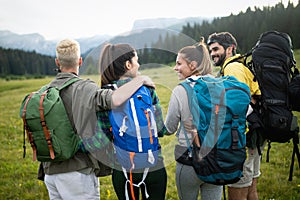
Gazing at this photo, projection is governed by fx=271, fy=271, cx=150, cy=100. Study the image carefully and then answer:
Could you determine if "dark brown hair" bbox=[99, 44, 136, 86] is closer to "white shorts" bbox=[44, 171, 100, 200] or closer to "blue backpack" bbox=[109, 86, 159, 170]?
"blue backpack" bbox=[109, 86, 159, 170]

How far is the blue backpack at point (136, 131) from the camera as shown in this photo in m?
2.71

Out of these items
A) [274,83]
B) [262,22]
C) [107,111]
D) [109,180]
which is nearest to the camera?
[107,111]

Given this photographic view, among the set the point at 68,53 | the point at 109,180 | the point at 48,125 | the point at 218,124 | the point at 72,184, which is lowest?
the point at 109,180

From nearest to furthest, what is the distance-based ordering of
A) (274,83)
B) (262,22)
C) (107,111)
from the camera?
(107,111) < (274,83) < (262,22)

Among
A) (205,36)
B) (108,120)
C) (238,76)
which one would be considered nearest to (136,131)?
(108,120)

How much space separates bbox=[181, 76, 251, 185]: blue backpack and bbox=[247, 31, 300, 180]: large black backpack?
2.81 ft

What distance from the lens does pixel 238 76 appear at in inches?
142

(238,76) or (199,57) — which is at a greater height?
(199,57)

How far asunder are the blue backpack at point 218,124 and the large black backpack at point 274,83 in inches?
33.7

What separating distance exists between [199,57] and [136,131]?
1145mm

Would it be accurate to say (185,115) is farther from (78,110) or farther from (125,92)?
(78,110)

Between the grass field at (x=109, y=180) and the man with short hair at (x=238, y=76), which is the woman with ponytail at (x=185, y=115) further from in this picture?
the man with short hair at (x=238, y=76)

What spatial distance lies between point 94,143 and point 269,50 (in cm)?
257

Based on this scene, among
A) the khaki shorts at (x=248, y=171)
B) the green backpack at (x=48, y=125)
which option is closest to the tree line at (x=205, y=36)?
the green backpack at (x=48, y=125)
